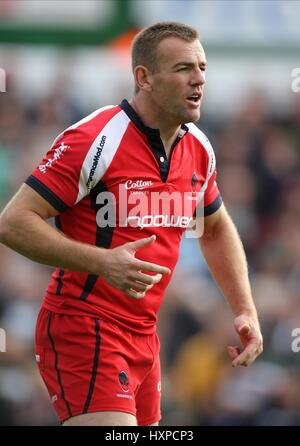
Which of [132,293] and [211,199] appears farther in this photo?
[211,199]

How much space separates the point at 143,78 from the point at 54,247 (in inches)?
46.2

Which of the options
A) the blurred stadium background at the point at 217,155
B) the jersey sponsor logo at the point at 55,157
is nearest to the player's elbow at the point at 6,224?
the jersey sponsor logo at the point at 55,157

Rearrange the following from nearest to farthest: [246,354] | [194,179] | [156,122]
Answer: [246,354]
[156,122]
[194,179]

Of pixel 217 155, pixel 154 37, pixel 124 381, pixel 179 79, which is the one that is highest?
pixel 154 37

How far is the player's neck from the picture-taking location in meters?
6.03

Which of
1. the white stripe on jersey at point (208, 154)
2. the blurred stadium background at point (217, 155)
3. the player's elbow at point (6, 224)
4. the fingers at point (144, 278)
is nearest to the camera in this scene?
the fingers at point (144, 278)

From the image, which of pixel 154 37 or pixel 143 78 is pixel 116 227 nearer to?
pixel 143 78

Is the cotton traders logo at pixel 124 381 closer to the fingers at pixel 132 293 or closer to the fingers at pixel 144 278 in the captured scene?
the fingers at pixel 132 293

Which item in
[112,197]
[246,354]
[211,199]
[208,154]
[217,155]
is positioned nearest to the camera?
[112,197]

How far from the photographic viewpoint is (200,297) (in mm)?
10547

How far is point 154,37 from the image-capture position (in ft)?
19.7

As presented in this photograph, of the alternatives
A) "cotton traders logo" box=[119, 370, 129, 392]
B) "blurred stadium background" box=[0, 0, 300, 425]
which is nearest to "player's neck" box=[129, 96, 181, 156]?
"cotton traders logo" box=[119, 370, 129, 392]

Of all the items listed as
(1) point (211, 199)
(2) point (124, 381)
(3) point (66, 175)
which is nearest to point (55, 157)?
(3) point (66, 175)

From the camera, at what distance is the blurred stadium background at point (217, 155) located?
9.79 meters
